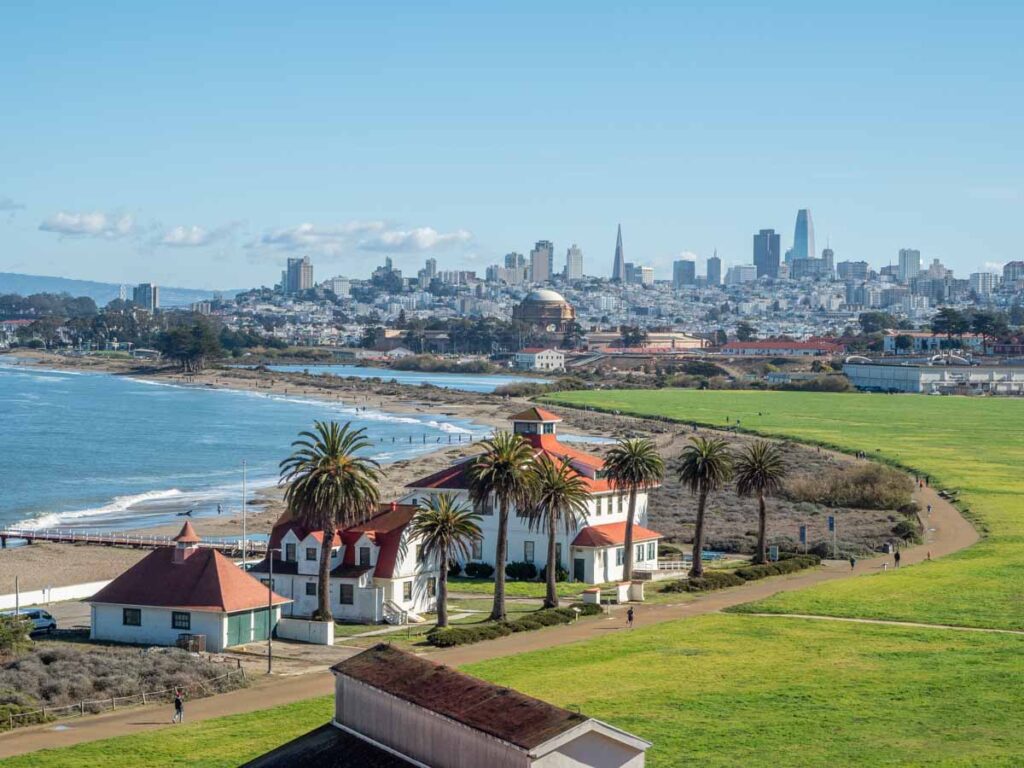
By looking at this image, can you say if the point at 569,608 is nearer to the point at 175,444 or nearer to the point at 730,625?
the point at 730,625

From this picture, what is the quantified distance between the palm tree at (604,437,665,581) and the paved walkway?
5542mm

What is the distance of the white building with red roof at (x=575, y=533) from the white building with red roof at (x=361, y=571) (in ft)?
23.3

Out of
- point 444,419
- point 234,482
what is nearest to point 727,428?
point 444,419

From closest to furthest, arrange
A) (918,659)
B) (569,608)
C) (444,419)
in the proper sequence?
(918,659) → (569,608) → (444,419)

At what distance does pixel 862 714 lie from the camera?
37.3 meters

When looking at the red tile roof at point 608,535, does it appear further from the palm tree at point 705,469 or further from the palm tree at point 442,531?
the palm tree at point 442,531

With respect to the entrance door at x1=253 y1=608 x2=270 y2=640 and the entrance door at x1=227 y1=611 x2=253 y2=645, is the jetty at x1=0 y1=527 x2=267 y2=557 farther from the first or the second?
the entrance door at x1=227 y1=611 x2=253 y2=645

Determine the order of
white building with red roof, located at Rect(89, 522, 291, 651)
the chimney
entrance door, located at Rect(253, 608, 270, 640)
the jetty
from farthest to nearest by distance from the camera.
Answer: the jetty
the chimney
entrance door, located at Rect(253, 608, 270, 640)
white building with red roof, located at Rect(89, 522, 291, 651)

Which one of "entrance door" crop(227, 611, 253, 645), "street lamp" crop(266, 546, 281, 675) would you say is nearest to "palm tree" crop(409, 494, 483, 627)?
"street lamp" crop(266, 546, 281, 675)

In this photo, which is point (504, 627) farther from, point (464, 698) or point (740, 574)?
point (464, 698)

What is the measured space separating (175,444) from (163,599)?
87.4m

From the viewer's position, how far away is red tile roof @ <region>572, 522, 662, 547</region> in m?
63.8

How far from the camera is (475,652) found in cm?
4703

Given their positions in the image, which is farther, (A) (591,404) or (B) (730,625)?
(A) (591,404)
